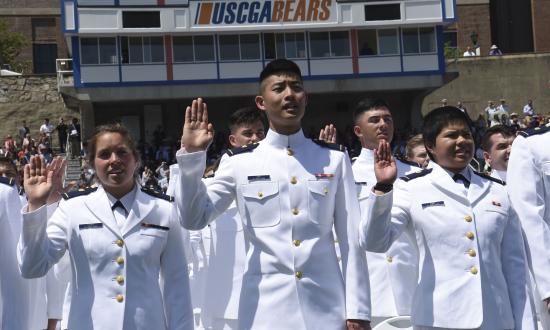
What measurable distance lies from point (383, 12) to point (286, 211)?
133ft

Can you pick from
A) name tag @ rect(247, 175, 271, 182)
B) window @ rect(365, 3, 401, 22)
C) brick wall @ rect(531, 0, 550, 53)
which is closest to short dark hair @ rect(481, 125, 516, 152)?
name tag @ rect(247, 175, 271, 182)

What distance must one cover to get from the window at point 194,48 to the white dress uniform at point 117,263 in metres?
38.8

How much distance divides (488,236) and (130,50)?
39225 mm

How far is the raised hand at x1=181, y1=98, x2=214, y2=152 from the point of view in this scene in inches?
189

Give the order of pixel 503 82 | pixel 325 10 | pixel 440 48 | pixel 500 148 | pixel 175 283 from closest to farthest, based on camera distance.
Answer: pixel 175 283, pixel 500 148, pixel 325 10, pixel 440 48, pixel 503 82

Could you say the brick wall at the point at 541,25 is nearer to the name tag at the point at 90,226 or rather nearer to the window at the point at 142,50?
the window at the point at 142,50

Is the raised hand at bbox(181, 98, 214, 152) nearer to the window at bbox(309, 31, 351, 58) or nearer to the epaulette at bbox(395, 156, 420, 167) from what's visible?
the epaulette at bbox(395, 156, 420, 167)

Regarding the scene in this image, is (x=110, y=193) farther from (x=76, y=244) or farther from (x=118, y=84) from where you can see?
(x=118, y=84)

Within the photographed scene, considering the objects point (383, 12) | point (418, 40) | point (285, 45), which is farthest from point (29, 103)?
point (418, 40)

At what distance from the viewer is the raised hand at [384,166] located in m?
4.91

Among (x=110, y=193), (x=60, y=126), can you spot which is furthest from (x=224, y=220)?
(x=60, y=126)

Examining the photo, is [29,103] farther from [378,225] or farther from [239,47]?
[378,225]

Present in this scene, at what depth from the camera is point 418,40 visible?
45.2 meters

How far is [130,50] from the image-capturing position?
43.5 metres
